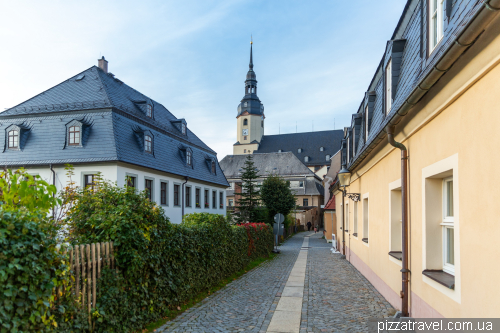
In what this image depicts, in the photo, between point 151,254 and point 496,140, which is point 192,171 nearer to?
point 151,254

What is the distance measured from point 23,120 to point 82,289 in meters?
24.3

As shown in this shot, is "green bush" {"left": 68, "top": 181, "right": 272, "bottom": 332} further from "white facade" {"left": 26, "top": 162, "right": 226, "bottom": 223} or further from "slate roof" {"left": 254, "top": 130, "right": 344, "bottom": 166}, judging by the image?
"slate roof" {"left": 254, "top": 130, "right": 344, "bottom": 166}

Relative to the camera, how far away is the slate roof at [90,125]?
23.3m

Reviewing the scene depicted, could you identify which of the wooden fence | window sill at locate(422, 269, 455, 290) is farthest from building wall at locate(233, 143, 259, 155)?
window sill at locate(422, 269, 455, 290)

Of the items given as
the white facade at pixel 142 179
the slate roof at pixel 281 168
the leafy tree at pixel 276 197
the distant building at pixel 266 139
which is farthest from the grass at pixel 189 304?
the distant building at pixel 266 139

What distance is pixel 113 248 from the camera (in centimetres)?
587

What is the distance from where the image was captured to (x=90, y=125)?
23.9 meters

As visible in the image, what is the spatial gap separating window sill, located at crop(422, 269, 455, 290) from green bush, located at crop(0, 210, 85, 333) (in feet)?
14.4

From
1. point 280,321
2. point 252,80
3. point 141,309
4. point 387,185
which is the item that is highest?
point 252,80

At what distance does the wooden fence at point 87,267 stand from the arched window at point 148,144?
2124 cm

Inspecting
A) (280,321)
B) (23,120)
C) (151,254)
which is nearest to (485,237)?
(280,321)

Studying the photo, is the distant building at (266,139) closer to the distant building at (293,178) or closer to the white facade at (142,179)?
the distant building at (293,178)

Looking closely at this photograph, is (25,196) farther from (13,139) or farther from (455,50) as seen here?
(13,139)

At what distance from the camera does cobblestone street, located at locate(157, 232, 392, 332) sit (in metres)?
6.72
